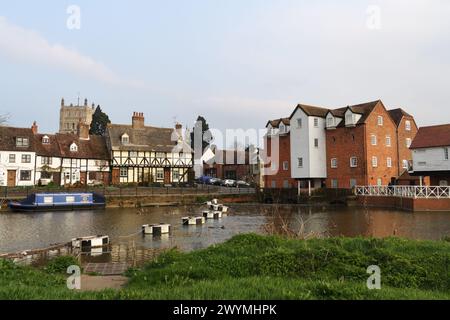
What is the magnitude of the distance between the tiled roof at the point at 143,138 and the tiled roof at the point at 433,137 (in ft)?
120

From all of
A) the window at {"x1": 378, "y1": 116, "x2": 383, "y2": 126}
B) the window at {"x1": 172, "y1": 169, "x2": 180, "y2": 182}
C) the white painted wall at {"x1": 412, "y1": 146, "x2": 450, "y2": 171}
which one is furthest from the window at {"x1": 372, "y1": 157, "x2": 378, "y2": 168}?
the window at {"x1": 172, "y1": 169, "x2": 180, "y2": 182}

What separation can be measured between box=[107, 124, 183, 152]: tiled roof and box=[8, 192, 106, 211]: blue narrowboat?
17661 mm

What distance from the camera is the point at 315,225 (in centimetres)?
2591

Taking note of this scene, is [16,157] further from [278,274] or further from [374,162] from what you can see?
[278,274]

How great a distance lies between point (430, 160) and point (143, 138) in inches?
1620

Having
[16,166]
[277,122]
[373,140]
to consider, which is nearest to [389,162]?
[373,140]

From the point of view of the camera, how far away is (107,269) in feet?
36.9

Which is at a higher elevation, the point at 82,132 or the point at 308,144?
the point at 82,132

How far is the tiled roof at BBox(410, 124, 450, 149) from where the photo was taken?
3906cm

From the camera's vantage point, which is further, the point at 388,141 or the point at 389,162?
the point at 388,141

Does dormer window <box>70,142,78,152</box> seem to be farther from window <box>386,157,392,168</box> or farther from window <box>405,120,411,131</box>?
window <box>405,120,411,131</box>
